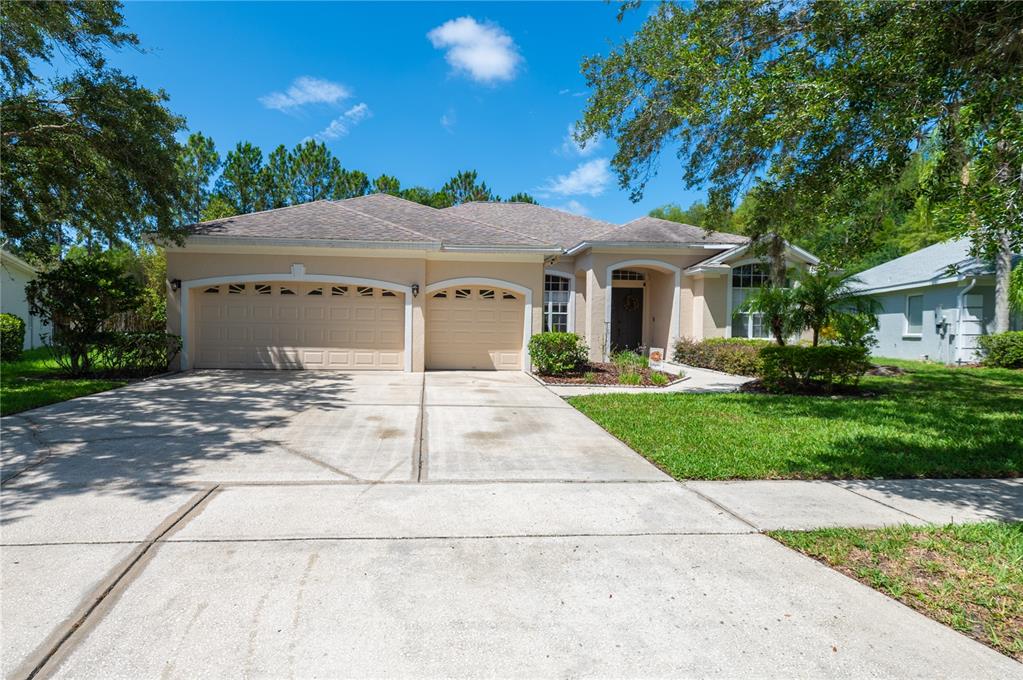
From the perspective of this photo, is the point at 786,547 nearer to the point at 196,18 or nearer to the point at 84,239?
the point at 196,18

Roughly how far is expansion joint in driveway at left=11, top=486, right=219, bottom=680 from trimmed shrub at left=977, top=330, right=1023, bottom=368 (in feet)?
64.7

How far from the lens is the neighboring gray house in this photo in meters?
15.7

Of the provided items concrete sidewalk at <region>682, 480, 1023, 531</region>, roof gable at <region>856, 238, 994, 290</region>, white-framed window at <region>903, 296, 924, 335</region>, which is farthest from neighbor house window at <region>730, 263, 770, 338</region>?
concrete sidewalk at <region>682, 480, 1023, 531</region>

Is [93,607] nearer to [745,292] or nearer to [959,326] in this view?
[745,292]

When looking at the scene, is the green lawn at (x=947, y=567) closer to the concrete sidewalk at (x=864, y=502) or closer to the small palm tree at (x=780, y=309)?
the concrete sidewalk at (x=864, y=502)

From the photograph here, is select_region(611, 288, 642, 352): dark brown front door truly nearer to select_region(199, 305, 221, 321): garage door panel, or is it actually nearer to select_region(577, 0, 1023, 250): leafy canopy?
select_region(577, 0, 1023, 250): leafy canopy

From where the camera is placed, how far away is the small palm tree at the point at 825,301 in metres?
10.2

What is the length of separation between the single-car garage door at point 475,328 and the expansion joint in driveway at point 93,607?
9.90 m

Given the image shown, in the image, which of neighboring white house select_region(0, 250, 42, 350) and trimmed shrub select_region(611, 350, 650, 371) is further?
neighboring white house select_region(0, 250, 42, 350)

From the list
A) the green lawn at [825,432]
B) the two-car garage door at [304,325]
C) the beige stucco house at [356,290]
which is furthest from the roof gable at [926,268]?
the two-car garage door at [304,325]

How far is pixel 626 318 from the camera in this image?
59.7 ft

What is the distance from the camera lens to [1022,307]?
11938 mm

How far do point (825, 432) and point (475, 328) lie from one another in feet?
29.0

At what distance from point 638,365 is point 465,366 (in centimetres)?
463
